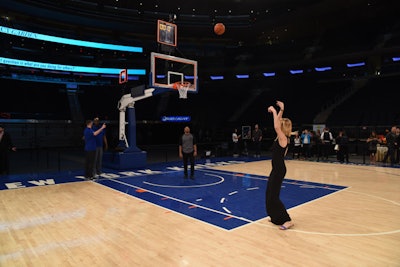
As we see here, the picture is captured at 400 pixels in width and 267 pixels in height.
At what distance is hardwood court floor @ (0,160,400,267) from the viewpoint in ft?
11.6

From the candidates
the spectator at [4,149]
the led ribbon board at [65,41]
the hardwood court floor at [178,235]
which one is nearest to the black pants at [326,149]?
the hardwood court floor at [178,235]

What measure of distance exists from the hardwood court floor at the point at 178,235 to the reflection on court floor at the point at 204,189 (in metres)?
0.38

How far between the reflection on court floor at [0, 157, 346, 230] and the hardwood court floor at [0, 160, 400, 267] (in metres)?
0.38

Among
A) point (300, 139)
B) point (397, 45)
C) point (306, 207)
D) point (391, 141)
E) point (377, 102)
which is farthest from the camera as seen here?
point (377, 102)

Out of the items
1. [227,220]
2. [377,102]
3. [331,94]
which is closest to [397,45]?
[377,102]

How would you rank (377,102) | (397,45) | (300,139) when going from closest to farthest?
(300,139)
(397,45)
(377,102)

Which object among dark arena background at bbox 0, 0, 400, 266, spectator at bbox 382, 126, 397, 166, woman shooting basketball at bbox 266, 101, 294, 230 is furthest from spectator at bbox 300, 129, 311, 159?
woman shooting basketball at bbox 266, 101, 294, 230

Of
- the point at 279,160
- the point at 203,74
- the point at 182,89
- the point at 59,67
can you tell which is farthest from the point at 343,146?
the point at 59,67

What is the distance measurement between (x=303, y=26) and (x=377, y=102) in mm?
9331

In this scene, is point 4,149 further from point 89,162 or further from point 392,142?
point 392,142

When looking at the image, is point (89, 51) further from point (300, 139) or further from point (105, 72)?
point (300, 139)

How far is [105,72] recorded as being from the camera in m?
25.3

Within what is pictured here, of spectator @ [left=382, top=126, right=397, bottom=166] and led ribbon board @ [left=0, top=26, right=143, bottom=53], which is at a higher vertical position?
led ribbon board @ [left=0, top=26, right=143, bottom=53]

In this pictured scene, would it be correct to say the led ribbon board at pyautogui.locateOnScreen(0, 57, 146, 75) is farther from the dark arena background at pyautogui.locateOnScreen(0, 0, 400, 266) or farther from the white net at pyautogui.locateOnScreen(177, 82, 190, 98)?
the white net at pyautogui.locateOnScreen(177, 82, 190, 98)
